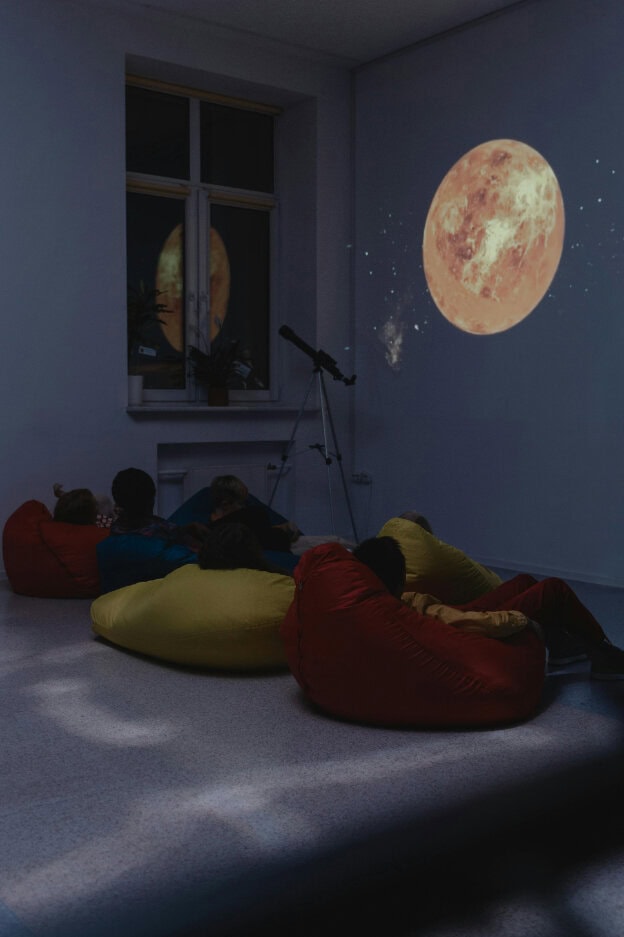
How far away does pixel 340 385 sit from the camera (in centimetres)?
708

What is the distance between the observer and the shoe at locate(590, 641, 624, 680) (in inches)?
140

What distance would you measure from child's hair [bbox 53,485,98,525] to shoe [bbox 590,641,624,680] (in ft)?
8.64

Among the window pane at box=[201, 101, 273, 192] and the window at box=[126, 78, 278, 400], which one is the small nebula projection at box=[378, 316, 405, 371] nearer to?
the window at box=[126, 78, 278, 400]

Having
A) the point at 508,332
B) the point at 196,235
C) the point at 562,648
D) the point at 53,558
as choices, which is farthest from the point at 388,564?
the point at 196,235

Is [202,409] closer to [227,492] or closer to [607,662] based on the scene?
[227,492]

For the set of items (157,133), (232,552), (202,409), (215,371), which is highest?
(157,133)

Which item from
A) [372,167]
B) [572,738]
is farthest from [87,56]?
[572,738]

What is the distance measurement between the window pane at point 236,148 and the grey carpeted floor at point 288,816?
4262 millimetres

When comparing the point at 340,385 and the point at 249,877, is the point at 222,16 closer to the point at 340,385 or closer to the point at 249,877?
the point at 340,385

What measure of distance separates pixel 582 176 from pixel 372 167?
1792 millimetres

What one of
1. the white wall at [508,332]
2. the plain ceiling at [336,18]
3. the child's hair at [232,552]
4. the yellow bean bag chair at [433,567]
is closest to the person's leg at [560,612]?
the yellow bean bag chair at [433,567]

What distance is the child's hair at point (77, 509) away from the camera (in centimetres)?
509

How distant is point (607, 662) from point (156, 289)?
13.4ft

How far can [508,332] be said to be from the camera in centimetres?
598
